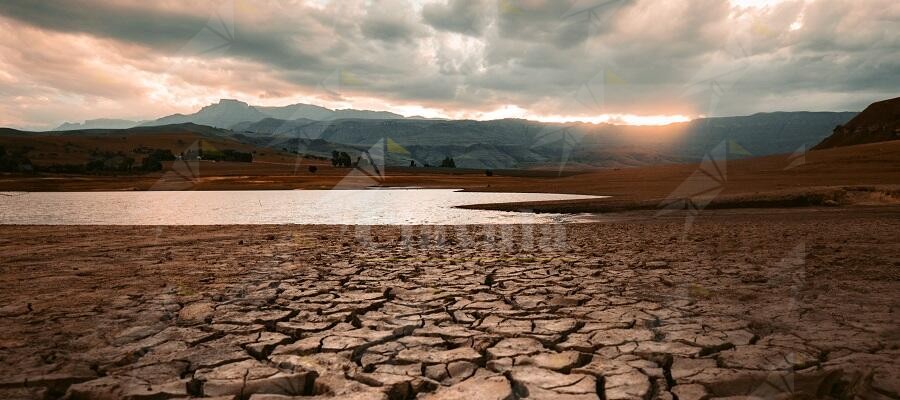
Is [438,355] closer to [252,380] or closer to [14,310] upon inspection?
[252,380]

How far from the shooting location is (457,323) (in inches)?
195

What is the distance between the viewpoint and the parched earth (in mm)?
3484

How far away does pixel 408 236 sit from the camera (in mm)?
13461

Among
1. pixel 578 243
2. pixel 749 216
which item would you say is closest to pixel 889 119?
pixel 749 216

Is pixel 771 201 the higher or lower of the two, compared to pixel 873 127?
lower

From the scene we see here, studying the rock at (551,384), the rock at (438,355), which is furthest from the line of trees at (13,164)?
the rock at (551,384)

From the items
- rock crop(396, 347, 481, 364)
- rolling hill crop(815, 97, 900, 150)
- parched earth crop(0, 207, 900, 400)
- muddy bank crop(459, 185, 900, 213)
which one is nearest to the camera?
parched earth crop(0, 207, 900, 400)

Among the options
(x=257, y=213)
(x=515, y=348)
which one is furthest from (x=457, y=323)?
(x=257, y=213)

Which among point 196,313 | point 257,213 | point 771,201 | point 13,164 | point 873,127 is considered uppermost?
point 873,127

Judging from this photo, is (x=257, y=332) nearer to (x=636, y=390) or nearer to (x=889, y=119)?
(x=636, y=390)

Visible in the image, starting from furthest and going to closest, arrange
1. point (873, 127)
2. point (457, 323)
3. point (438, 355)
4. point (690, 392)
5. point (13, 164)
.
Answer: point (873, 127) < point (13, 164) < point (457, 323) < point (438, 355) < point (690, 392)

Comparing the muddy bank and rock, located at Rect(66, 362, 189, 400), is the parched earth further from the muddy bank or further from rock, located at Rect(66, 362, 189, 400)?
the muddy bank

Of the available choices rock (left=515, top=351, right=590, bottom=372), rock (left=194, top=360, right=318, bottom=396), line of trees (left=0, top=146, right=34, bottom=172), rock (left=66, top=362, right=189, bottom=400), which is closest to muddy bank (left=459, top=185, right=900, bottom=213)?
rock (left=515, top=351, right=590, bottom=372)

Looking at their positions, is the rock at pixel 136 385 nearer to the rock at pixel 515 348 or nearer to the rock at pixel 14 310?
the rock at pixel 515 348
